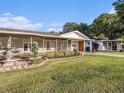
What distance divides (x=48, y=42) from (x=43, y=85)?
72.5 ft

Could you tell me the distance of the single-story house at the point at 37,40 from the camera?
24584mm

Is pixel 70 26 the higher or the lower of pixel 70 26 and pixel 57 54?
the higher

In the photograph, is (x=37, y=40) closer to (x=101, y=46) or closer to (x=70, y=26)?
(x=101, y=46)

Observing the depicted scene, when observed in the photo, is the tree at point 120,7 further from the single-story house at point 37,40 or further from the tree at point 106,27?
the tree at point 106,27

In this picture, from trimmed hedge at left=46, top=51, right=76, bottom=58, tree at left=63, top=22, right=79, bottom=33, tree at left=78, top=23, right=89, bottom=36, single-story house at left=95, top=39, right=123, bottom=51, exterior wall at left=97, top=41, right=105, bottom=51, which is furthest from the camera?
tree at left=63, top=22, right=79, bottom=33

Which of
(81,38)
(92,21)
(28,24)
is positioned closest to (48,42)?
(81,38)

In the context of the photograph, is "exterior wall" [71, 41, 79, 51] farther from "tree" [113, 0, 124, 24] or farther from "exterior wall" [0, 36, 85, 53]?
"tree" [113, 0, 124, 24]

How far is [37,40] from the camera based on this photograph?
29.5 m

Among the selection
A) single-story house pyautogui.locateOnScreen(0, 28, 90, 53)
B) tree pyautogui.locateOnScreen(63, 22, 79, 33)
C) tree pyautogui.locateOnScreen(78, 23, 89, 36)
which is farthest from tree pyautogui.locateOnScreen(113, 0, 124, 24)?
tree pyautogui.locateOnScreen(63, 22, 79, 33)

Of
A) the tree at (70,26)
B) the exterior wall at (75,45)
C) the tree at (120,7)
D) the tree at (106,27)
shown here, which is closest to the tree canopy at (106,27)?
the tree at (106,27)

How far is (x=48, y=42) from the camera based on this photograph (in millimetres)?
31938

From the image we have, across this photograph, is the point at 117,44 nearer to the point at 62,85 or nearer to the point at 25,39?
the point at 25,39

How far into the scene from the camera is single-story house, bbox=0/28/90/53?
24.6 meters

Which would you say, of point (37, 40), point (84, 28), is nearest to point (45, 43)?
point (37, 40)
